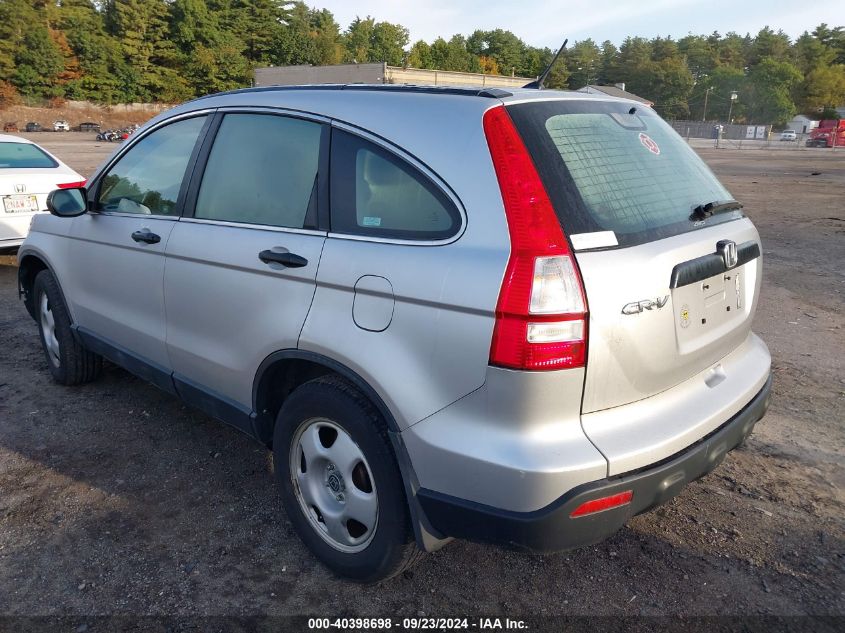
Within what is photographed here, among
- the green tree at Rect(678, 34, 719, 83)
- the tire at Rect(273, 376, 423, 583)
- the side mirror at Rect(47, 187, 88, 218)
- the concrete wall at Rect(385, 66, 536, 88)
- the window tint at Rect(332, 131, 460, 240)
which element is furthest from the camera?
the green tree at Rect(678, 34, 719, 83)

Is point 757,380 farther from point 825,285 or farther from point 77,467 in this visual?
point 825,285

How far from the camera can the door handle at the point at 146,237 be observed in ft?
10.8

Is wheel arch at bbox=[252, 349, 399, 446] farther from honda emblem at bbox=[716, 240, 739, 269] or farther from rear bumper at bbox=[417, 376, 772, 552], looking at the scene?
honda emblem at bbox=[716, 240, 739, 269]

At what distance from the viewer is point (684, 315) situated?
2291 mm

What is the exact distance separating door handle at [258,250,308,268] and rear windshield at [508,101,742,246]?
3.11 ft

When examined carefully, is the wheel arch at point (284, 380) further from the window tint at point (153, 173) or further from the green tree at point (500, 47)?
the green tree at point (500, 47)

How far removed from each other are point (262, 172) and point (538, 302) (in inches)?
60.4

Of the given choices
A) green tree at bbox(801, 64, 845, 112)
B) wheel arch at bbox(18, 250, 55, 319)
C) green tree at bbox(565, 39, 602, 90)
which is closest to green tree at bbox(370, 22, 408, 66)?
green tree at bbox(565, 39, 602, 90)

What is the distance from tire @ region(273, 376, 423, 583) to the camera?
2.32 meters

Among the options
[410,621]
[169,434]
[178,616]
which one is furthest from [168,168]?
[410,621]

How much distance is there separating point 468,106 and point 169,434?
9.05ft

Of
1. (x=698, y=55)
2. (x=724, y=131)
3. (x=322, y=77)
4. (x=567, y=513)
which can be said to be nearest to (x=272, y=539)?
(x=567, y=513)

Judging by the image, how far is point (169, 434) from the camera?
3.95m

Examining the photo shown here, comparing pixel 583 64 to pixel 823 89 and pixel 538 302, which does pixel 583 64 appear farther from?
pixel 538 302
